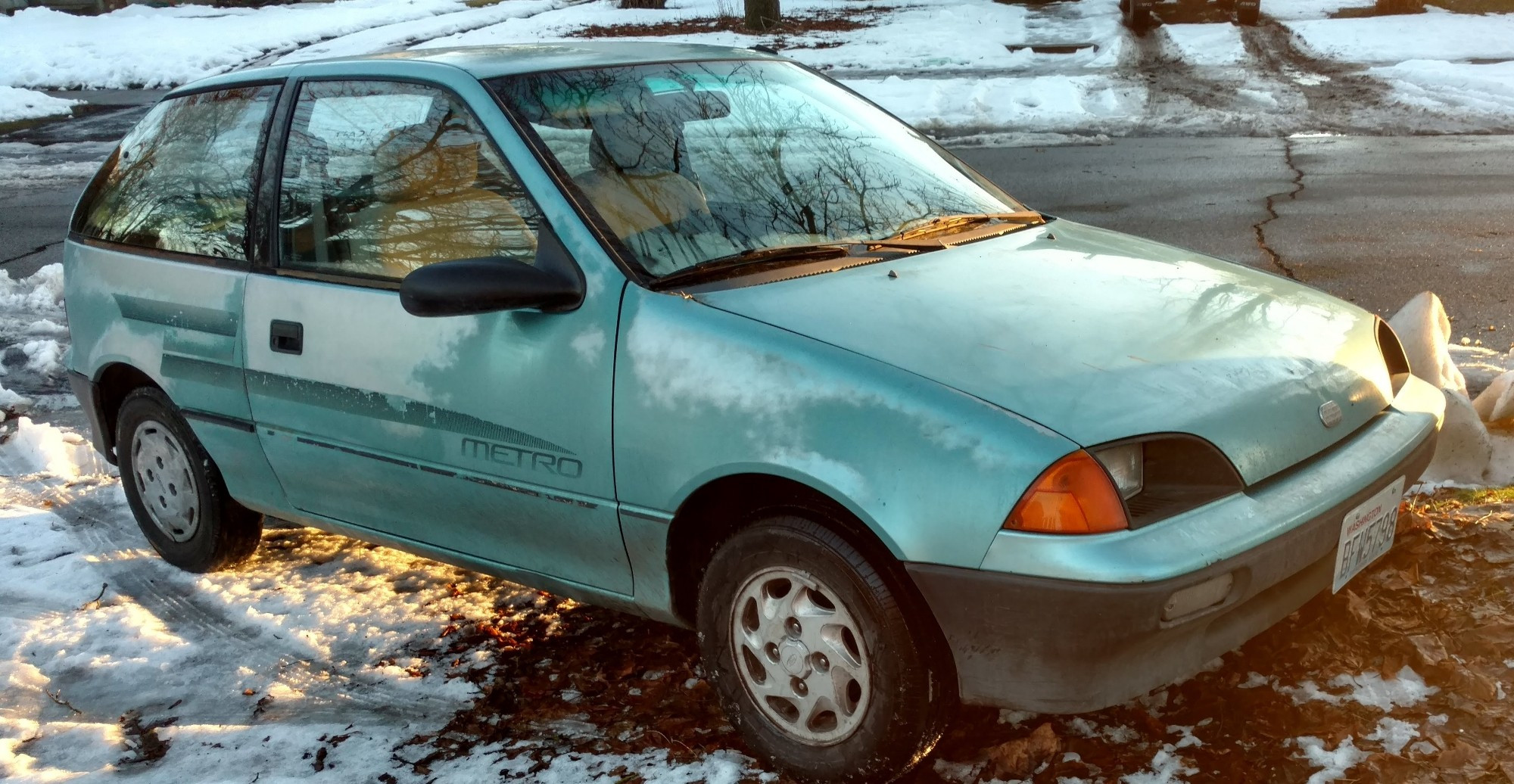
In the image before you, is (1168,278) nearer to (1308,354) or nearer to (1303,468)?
(1308,354)

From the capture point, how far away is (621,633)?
386 centimetres

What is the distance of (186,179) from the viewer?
170 inches

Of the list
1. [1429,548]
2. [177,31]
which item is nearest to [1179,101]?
[1429,548]

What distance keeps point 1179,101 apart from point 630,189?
12367mm

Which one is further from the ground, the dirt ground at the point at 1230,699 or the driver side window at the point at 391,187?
the driver side window at the point at 391,187

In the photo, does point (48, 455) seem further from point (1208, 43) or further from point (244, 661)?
point (1208, 43)

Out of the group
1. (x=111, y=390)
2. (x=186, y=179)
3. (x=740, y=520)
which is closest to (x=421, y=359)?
(x=740, y=520)

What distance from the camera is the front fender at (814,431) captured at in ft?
8.50

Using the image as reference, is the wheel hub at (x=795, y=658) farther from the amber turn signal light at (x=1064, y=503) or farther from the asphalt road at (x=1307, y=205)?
the asphalt road at (x=1307, y=205)

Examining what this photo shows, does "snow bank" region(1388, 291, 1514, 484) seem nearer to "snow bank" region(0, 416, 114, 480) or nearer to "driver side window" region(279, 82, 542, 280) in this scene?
"driver side window" region(279, 82, 542, 280)

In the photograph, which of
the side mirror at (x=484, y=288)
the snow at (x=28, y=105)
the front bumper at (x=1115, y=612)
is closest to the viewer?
the front bumper at (x=1115, y=612)

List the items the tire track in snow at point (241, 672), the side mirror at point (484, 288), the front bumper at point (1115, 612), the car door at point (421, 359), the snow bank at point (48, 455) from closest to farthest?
the front bumper at point (1115, 612) → the side mirror at point (484, 288) → the car door at point (421, 359) → the tire track in snow at point (241, 672) → the snow bank at point (48, 455)

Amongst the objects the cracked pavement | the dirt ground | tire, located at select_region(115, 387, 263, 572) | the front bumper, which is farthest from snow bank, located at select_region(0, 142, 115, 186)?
the front bumper

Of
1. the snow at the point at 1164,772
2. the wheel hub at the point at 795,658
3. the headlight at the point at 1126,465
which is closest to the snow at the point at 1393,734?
the snow at the point at 1164,772
